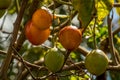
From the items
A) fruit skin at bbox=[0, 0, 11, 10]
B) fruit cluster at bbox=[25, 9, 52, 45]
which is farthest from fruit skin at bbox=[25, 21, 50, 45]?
fruit skin at bbox=[0, 0, 11, 10]

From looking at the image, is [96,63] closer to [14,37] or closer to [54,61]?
[54,61]

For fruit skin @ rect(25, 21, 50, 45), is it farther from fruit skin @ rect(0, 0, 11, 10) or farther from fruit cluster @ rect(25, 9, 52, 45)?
fruit skin @ rect(0, 0, 11, 10)

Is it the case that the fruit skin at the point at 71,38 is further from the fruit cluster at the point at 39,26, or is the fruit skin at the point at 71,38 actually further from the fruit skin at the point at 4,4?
the fruit skin at the point at 4,4

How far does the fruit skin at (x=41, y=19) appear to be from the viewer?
1.34 m

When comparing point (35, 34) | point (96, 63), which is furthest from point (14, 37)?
point (96, 63)

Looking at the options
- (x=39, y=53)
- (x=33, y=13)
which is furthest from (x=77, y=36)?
(x=39, y=53)

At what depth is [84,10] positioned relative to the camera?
1.29 meters

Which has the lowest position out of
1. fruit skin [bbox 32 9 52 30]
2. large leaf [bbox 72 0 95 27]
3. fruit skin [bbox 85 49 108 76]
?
fruit skin [bbox 85 49 108 76]

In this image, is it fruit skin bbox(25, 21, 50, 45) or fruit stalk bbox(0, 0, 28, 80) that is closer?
fruit stalk bbox(0, 0, 28, 80)

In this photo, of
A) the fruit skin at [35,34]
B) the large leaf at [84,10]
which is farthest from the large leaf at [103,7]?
the fruit skin at [35,34]

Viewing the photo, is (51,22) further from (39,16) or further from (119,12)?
(119,12)

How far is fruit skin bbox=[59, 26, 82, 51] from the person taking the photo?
1.31 m

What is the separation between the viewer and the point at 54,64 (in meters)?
1.30

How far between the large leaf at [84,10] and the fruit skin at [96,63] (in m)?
0.11
